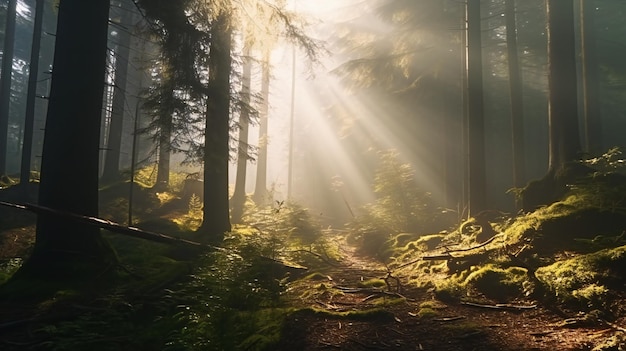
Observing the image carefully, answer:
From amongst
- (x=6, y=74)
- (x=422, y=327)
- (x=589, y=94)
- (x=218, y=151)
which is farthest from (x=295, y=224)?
(x=6, y=74)

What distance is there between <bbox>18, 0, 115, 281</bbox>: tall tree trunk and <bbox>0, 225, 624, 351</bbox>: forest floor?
1.44m

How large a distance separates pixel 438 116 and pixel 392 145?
4.20 metres

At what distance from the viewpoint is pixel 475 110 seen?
38.3 ft

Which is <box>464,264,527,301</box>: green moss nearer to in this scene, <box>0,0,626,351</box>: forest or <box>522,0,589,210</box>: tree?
<box>0,0,626,351</box>: forest

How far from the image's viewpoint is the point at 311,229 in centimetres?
1531

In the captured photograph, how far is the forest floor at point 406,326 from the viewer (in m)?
4.41

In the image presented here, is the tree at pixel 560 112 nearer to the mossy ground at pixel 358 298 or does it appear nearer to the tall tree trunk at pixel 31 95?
the mossy ground at pixel 358 298

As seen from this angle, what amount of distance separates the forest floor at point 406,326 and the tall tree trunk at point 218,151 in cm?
499

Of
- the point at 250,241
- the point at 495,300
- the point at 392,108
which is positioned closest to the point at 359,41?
the point at 392,108

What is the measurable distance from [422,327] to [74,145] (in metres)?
6.20

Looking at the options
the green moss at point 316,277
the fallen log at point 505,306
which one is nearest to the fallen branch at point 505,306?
the fallen log at point 505,306

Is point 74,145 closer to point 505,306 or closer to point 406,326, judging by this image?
point 406,326

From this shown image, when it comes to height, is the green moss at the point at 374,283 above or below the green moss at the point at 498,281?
below

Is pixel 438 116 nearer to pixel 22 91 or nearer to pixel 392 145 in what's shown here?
pixel 392 145
